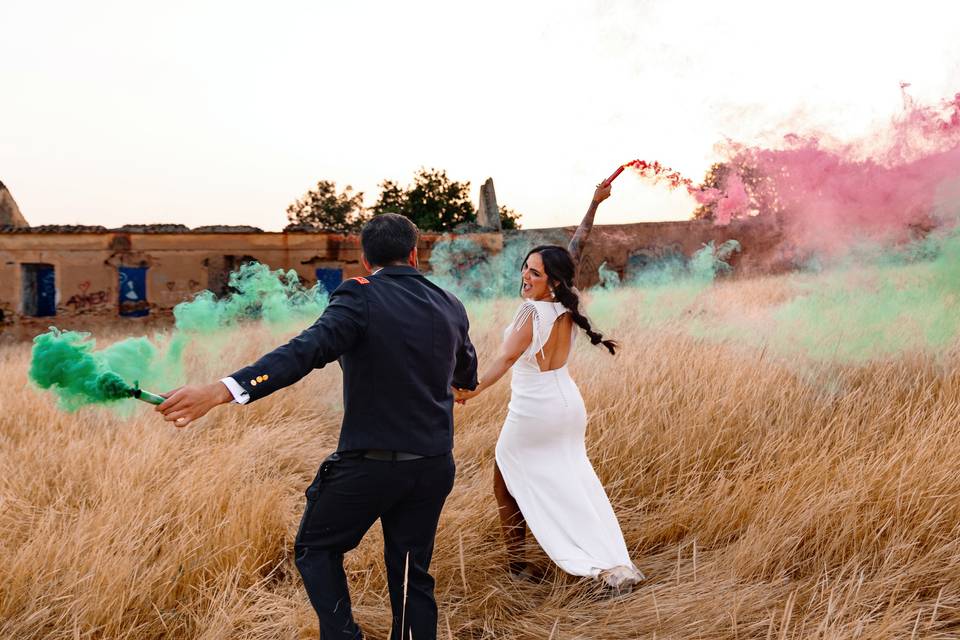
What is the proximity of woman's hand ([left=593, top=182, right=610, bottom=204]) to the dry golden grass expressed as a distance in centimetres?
158

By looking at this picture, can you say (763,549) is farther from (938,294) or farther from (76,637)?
(938,294)

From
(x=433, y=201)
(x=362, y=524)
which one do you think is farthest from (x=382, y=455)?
(x=433, y=201)

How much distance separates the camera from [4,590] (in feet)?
10.4

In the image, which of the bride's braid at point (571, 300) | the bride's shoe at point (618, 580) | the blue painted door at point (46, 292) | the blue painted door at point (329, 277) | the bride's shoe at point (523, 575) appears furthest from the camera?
the blue painted door at point (329, 277)

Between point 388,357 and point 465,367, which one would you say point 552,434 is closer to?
point 465,367

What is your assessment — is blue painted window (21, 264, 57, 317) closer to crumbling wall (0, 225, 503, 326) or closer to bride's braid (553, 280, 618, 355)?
crumbling wall (0, 225, 503, 326)

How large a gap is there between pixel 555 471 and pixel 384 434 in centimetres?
132

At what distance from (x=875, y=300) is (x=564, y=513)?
20.4 feet

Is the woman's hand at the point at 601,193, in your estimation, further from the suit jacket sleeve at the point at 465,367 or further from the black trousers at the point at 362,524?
the black trousers at the point at 362,524

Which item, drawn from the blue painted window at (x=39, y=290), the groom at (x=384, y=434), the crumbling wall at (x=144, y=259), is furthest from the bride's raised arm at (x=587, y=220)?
the blue painted window at (x=39, y=290)

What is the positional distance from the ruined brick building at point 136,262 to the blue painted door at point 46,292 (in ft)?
0.07

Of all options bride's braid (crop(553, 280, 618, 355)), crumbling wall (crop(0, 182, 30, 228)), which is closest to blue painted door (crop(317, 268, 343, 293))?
crumbling wall (crop(0, 182, 30, 228))

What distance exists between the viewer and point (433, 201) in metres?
32.7

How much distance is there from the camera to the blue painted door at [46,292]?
17.7 m
